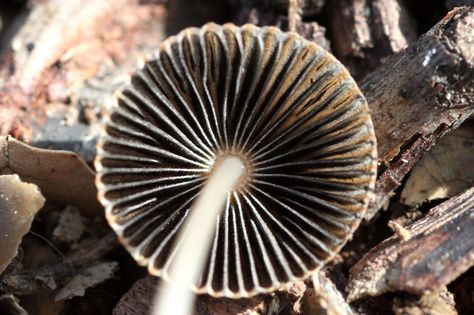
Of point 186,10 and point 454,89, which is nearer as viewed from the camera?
point 454,89

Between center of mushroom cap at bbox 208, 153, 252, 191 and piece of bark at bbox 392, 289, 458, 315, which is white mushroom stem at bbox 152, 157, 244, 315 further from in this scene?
piece of bark at bbox 392, 289, 458, 315

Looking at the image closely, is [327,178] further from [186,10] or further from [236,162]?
[186,10]

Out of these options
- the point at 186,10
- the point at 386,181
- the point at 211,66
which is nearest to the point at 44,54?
the point at 186,10

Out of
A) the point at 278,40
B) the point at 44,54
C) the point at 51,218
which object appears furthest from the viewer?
the point at 44,54

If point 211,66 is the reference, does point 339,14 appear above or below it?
above

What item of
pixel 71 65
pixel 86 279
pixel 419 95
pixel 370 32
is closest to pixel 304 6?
pixel 370 32

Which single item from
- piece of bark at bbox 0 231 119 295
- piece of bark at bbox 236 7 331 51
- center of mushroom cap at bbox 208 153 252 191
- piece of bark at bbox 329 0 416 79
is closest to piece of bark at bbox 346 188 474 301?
center of mushroom cap at bbox 208 153 252 191
